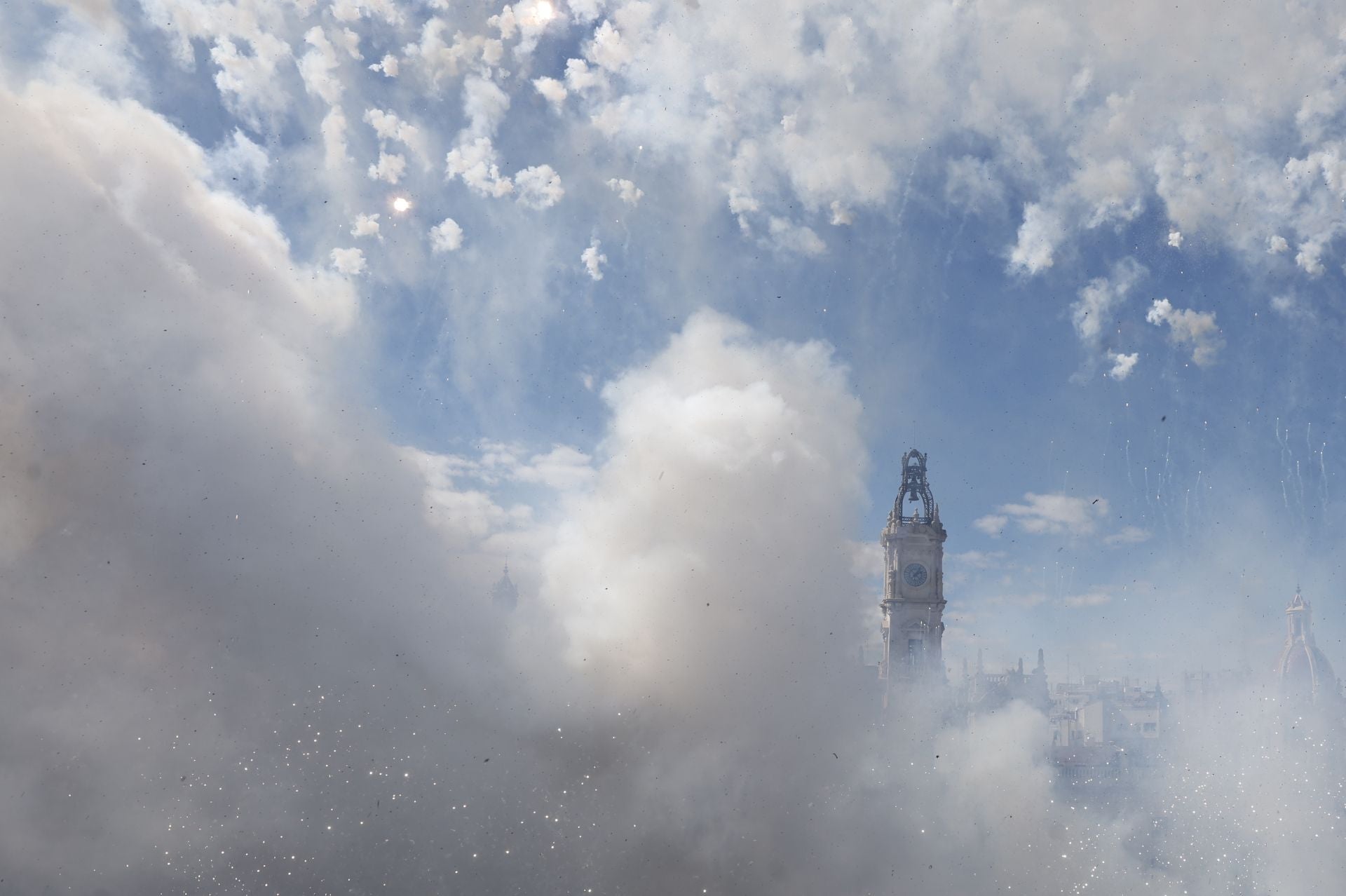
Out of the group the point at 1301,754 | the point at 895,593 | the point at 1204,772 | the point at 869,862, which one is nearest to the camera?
the point at 869,862

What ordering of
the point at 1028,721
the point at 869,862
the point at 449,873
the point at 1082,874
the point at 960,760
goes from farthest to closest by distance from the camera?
the point at 1028,721
the point at 960,760
the point at 1082,874
the point at 869,862
the point at 449,873

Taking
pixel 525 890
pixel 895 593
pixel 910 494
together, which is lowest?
pixel 525 890

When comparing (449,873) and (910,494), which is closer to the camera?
(449,873)

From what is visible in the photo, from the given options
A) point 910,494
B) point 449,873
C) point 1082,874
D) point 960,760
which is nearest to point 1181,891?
point 1082,874

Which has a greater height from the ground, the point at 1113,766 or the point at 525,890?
the point at 1113,766

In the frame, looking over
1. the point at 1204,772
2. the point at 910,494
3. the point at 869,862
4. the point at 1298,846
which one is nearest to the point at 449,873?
the point at 869,862

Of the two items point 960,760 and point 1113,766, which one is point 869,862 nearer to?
point 960,760
